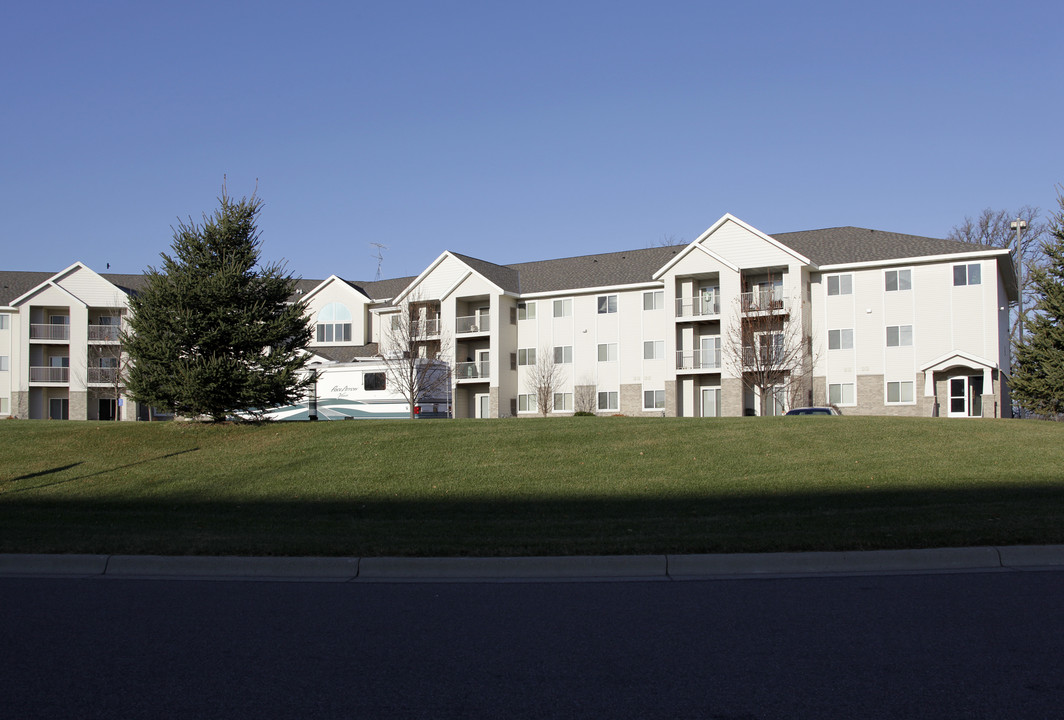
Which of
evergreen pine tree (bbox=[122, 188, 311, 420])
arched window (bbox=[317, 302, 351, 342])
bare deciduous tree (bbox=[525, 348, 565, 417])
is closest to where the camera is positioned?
evergreen pine tree (bbox=[122, 188, 311, 420])

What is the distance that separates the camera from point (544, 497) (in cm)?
1573

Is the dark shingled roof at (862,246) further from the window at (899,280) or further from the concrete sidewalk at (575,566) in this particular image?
the concrete sidewalk at (575,566)

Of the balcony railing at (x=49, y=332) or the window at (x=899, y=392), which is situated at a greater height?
the balcony railing at (x=49, y=332)

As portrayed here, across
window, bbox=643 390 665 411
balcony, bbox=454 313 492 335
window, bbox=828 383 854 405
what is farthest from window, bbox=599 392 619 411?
window, bbox=828 383 854 405

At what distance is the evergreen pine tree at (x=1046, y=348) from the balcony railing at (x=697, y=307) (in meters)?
15.9

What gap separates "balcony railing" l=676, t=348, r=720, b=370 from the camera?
46.4 m

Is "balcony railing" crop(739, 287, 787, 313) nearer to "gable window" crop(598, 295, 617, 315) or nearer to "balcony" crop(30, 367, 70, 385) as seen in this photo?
"gable window" crop(598, 295, 617, 315)

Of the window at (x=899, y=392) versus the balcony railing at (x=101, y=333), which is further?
the balcony railing at (x=101, y=333)

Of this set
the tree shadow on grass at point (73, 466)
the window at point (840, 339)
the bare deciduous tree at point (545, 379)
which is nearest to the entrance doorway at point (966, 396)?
the window at point (840, 339)

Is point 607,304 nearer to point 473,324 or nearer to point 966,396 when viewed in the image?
point 473,324

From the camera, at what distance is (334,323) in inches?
2265

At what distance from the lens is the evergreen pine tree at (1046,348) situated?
30.6 metres

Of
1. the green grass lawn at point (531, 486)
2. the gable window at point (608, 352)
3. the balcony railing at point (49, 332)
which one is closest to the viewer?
the green grass lawn at point (531, 486)

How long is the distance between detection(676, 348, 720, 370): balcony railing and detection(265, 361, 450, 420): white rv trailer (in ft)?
43.5
